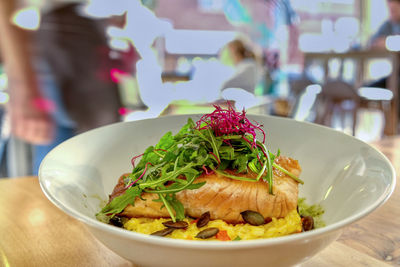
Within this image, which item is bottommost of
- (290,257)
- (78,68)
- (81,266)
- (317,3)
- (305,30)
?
(81,266)

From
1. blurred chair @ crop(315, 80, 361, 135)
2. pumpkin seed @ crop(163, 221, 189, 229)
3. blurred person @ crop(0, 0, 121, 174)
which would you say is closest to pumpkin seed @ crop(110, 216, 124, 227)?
pumpkin seed @ crop(163, 221, 189, 229)

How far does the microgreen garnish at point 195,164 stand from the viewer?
804 millimetres

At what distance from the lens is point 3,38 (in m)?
2.05

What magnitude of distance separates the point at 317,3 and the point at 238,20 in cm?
247

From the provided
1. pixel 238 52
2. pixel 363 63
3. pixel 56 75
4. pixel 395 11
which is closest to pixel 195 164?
pixel 56 75

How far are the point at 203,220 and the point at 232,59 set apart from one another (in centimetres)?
477

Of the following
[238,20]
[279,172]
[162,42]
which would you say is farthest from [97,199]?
[238,20]

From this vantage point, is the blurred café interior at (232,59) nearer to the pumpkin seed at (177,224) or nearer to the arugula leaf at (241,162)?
the arugula leaf at (241,162)

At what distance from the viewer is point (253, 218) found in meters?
0.80

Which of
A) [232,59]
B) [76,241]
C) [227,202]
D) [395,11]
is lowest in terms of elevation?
[76,241]

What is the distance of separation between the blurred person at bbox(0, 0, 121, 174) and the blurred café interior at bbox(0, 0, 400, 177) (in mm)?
12

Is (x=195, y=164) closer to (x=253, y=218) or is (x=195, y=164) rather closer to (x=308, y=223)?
(x=253, y=218)

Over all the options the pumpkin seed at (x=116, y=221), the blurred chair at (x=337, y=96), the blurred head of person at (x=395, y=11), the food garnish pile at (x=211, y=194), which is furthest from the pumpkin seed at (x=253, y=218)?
the blurred head of person at (x=395, y=11)

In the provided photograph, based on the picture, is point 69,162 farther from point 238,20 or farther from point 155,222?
point 238,20
